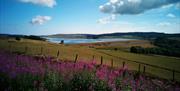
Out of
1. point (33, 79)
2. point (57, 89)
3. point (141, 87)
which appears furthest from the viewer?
point (141, 87)

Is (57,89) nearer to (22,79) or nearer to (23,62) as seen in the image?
(22,79)

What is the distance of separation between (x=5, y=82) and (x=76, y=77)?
9.02 feet

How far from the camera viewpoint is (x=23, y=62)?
471 inches

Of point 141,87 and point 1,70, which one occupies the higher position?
point 1,70

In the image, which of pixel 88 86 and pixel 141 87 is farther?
pixel 141 87

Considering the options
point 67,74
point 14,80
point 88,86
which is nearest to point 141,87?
point 88,86

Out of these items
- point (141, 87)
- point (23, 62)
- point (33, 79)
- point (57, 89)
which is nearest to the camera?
point (57, 89)

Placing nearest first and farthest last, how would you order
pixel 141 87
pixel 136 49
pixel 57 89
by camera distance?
pixel 57 89, pixel 141 87, pixel 136 49

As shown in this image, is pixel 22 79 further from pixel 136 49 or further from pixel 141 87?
pixel 136 49

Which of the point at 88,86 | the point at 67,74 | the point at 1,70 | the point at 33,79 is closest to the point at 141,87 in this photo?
the point at 88,86

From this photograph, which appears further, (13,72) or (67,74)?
(67,74)

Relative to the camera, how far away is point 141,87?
9180 millimetres

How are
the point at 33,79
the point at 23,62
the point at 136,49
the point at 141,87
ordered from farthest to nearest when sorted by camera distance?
the point at 136,49, the point at 23,62, the point at 141,87, the point at 33,79

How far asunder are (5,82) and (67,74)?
2633mm
